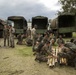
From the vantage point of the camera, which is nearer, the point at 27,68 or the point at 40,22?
the point at 27,68

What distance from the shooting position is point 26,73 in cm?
1089

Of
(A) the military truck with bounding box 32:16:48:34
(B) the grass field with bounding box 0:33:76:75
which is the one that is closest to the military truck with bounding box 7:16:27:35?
(A) the military truck with bounding box 32:16:48:34

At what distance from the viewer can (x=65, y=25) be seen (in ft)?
103

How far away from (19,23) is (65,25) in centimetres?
677

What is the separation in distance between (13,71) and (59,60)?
91.0 inches

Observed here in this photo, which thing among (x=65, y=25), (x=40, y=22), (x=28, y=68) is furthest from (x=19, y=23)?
(x=28, y=68)

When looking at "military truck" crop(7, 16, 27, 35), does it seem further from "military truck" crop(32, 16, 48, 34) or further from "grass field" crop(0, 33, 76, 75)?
"grass field" crop(0, 33, 76, 75)

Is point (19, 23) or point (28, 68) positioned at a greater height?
point (19, 23)

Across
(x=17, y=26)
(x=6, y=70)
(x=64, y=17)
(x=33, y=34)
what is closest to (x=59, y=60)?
(x=6, y=70)

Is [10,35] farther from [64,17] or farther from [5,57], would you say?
[64,17]

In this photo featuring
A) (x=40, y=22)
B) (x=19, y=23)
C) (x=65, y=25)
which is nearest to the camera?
(x=65, y=25)

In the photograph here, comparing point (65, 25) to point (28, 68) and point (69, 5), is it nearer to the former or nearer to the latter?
point (69, 5)

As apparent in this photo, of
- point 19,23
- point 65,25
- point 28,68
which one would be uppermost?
point 19,23

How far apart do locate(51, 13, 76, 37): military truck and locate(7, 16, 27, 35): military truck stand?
434cm
